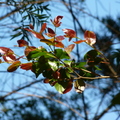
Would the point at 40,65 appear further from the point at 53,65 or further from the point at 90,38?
the point at 90,38

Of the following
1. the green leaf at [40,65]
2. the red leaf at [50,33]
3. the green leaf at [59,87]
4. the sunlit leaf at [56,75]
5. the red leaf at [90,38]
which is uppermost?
the red leaf at [50,33]

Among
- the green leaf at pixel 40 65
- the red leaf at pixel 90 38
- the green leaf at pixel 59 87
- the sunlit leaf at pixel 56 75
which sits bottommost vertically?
the green leaf at pixel 59 87

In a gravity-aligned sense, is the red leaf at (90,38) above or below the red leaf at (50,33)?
below

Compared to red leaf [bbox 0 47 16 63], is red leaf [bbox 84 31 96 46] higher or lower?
higher

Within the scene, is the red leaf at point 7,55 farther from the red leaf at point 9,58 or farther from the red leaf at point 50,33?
the red leaf at point 50,33

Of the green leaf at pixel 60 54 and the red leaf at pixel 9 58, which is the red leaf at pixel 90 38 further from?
the red leaf at pixel 9 58

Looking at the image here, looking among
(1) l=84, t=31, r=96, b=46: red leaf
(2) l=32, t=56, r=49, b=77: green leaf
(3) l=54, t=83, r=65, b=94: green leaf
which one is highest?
(1) l=84, t=31, r=96, b=46: red leaf

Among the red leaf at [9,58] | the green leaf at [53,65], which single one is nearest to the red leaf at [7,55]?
the red leaf at [9,58]

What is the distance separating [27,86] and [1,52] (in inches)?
66.3

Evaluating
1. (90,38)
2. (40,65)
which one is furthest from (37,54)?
(90,38)

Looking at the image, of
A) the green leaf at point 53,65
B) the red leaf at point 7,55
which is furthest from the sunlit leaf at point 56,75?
the red leaf at point 7,55

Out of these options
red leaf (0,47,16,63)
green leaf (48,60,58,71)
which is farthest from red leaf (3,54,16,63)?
green leaf (48,60,58,71)

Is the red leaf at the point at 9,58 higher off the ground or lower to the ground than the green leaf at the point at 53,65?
higher

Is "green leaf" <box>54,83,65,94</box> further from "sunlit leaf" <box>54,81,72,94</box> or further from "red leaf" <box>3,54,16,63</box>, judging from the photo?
"red leaf" <box>3,54,16,63</box>
